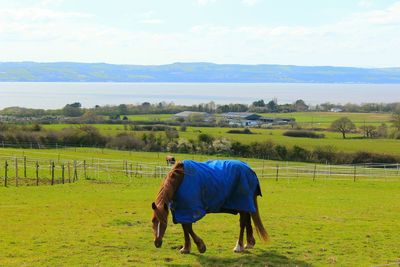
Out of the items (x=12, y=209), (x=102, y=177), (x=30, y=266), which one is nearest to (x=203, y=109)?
(x=102, y=177)

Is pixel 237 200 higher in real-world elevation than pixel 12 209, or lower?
higher

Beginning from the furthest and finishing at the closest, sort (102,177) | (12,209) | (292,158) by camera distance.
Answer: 1. (292,158)
2. (102,177)
3. (12,209)

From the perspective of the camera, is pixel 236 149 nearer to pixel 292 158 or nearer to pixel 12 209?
pixel 292 158

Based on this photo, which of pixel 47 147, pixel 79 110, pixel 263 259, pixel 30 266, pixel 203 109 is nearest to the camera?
pixel 30 266

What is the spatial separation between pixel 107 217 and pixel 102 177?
19.3 metres

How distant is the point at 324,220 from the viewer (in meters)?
14.1

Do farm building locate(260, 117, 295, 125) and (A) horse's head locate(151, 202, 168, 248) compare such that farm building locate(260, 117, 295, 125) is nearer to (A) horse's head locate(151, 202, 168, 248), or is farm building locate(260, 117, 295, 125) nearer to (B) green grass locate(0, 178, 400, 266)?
(B) green grass locate(0, 178, 400, 266)

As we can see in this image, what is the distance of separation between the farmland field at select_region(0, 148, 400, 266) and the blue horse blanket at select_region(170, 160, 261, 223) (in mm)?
866

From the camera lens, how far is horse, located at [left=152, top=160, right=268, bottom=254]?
8.61m

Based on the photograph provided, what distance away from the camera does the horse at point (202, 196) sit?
861 cm

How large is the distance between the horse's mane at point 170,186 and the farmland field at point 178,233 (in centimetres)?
111

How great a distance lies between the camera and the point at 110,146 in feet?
211

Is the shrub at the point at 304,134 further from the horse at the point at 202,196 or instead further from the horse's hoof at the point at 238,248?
the horse's hoof at the point at 238,248

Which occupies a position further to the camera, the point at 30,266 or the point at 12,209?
the point at 12,209
